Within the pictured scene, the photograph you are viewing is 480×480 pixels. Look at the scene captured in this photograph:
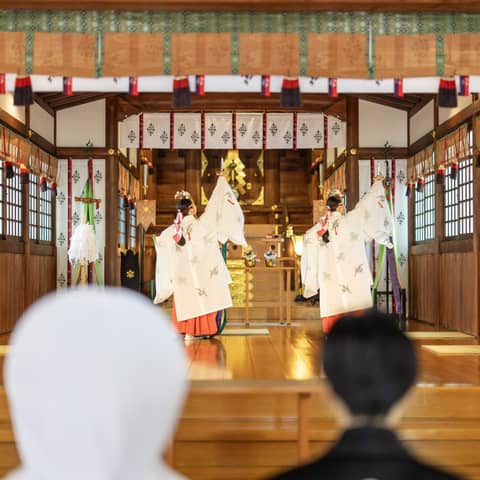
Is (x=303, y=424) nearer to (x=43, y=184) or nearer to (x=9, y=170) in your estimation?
(x=9, y=170)

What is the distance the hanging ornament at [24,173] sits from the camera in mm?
8855

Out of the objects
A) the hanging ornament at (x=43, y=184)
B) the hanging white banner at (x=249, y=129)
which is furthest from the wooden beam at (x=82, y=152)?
the hanging white banner at (x=249, y=129)

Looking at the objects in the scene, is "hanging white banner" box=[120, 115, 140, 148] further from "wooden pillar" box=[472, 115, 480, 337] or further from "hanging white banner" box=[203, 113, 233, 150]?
"wooden pillar" box=[472, 115, 480, 337]

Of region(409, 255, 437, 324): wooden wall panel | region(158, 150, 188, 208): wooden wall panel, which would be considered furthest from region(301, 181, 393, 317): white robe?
region(158, 150, 188, 208): wooden wall panel

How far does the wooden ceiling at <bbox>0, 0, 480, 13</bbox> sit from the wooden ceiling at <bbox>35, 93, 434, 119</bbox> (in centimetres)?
551

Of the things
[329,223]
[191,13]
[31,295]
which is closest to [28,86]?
[191,13]

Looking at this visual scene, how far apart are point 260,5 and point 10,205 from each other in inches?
205

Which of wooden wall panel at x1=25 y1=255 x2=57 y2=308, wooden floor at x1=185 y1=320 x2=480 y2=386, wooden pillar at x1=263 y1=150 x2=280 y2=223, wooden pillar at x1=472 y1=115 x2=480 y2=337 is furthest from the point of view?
wooden pillar at x1=263 y1=150 x2=280 y2=223

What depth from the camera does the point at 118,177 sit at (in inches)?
431

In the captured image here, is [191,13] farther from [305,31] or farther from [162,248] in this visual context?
[162,248]

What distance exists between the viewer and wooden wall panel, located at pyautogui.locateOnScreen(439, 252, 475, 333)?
8070mm

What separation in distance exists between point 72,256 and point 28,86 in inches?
218

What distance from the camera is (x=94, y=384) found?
108 cm

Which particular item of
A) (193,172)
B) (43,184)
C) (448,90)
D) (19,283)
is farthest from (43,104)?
(448,90)
